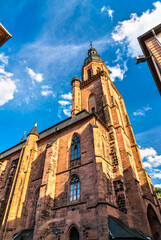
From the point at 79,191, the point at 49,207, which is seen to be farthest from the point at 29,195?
the point at 79,191

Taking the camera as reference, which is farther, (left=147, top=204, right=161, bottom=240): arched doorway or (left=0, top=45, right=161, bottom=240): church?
(left=147, top=204, right=161, bottom=240): arched doorway

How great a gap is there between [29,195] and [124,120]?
51.8 feet

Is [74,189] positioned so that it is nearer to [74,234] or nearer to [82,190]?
[82,190]

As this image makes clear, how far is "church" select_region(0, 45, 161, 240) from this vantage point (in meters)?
11.2

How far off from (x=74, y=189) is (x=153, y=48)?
11769mm

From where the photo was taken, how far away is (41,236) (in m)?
11.5

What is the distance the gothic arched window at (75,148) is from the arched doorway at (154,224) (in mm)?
8540

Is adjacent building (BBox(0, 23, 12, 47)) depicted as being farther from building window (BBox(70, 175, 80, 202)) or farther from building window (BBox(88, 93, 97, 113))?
building window (BBox(88, 93, 97, 113))

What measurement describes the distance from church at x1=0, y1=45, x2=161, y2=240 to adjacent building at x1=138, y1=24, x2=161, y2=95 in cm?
692

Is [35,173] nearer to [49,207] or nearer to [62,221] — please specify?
[49,207]

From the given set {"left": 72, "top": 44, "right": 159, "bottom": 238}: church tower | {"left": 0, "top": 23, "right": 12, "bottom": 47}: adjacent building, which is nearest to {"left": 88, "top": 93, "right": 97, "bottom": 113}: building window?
{"left": 72, "top": 44, "right": 159, "bottom": 238}: church tower

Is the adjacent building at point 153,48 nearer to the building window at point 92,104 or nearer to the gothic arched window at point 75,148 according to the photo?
the gothic arched window at point 75,148

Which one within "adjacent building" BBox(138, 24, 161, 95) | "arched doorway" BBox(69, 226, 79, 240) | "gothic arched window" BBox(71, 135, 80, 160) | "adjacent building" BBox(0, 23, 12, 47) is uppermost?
"adjacent building" BBox(138, 24, 161, 95)

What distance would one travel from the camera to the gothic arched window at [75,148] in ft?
49.6
